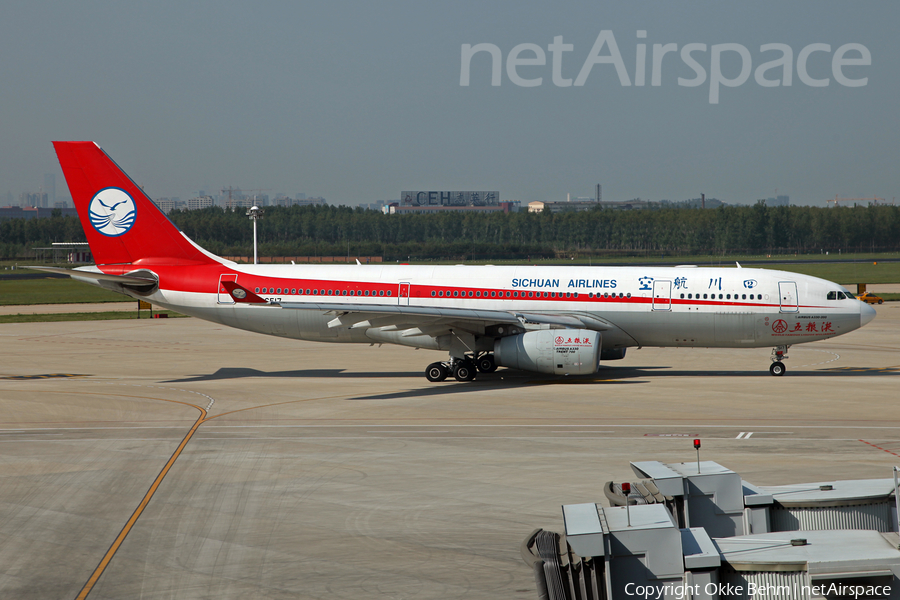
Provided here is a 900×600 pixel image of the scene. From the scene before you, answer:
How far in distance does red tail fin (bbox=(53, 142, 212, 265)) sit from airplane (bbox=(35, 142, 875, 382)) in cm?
4

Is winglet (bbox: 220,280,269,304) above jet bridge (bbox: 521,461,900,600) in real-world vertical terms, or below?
above

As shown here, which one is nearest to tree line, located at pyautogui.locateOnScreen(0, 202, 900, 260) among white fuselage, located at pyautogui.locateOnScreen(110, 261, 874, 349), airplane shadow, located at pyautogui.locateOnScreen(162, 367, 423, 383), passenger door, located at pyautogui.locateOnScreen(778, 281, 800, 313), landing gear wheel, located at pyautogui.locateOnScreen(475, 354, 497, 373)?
airplane shadow, located at pyautogui.locateOnScreen(162, 367, 423, 383)

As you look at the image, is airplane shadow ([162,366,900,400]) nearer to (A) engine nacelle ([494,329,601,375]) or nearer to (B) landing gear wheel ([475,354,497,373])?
(B) landing gear wheel ([475,354,497,373])

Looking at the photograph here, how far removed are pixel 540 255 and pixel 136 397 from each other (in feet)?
468

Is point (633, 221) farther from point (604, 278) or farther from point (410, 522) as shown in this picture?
point (410, 522)

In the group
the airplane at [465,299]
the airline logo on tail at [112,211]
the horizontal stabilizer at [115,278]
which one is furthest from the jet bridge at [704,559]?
the airline logo on tail at [112,211]

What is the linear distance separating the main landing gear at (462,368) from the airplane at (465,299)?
4 centimetres

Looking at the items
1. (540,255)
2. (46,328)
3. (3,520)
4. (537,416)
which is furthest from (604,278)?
(540,255)

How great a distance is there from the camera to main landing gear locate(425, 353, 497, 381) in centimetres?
3117

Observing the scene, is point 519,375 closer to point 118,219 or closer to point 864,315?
point 864,315

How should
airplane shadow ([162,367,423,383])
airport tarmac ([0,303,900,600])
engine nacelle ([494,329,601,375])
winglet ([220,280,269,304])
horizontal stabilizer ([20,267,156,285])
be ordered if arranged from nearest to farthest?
1. airport tarmac ([0,303,900,600])
2. engine nacelle ([494,329,601,375])
3. winglet ([220,280,269,304])
4. horizontal stabilizer ([20,267,156,285])
5. airplane shadow ([162,367,423,383])

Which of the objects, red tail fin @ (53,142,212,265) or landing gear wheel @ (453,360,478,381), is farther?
red tail fin @ (53,142,212,265)

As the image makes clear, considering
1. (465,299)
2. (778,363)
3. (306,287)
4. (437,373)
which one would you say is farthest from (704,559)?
(306,287)

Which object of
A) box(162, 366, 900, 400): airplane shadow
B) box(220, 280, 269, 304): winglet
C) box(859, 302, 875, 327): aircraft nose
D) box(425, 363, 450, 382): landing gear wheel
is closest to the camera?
box(162, 366, 900, 400): airplane shadow
